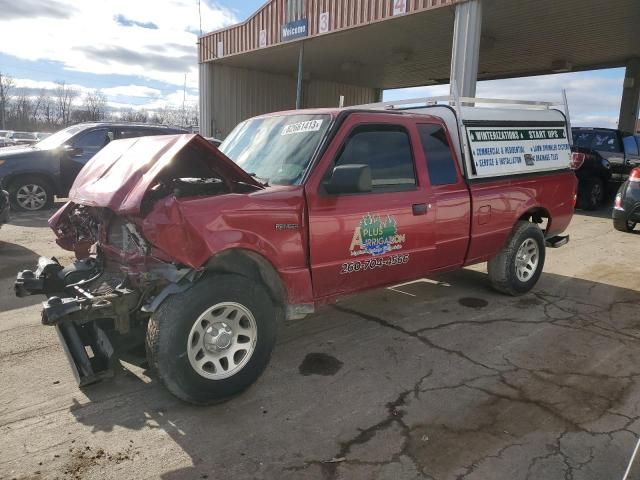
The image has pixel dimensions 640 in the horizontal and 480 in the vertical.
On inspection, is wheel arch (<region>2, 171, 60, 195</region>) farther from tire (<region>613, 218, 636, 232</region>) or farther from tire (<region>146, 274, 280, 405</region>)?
tire (<region>613, 218, 636, 232</region>)

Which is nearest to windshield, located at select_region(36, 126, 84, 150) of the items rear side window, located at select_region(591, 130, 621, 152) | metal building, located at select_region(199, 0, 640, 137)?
metal building, located at select_region(199, 0, 640, 137)

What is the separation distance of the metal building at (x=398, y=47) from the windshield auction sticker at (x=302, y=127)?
693cm

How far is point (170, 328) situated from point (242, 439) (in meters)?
0.78

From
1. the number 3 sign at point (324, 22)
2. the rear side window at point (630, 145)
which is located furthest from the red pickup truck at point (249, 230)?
the rear side window at point (630, 145)

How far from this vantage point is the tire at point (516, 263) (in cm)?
555

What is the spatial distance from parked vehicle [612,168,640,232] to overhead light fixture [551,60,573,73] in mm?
11368

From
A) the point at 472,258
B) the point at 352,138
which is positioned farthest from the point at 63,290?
the point at 472,258

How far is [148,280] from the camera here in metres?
3.26

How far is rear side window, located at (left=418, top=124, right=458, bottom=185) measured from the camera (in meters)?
4.55

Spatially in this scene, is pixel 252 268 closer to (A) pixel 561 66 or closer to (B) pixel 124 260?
(B) pixel 124 260

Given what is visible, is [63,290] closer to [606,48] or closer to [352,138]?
[352,138]

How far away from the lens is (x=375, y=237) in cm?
405

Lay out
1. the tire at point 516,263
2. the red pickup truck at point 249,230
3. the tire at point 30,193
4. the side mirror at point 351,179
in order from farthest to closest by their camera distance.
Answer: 1. the tire at point 30,193
2. the tire at point 516,263
3. the side mirror at point 351,179
4. the red pickup truck at point 249,230

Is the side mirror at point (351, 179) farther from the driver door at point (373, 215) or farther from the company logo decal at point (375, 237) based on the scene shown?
the company logo decal at point (375, 237)
